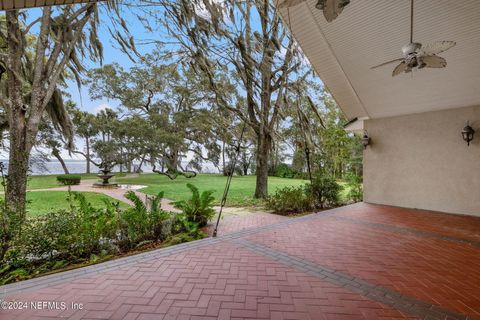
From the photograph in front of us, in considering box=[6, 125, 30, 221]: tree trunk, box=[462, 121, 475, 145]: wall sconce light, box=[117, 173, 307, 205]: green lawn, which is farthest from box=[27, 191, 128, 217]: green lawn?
box=[462, 121, 475, 145]: wall sconce light

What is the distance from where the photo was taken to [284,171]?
2212cm

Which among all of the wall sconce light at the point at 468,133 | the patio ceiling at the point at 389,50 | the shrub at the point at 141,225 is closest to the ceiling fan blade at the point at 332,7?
the patio ceiling at the point at 389,50

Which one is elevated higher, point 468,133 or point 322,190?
point 468,133

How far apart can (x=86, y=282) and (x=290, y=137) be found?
20227 mm

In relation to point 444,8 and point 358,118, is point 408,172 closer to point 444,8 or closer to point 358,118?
point 358,118

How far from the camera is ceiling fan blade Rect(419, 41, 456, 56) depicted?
3000 mm

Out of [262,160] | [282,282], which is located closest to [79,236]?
[282,282]

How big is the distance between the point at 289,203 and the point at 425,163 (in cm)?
387

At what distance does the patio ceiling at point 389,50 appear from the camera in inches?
171

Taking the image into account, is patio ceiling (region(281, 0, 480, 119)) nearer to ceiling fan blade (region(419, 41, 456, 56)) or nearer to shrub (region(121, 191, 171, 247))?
ceiling fan blade (region(419, 41, 456, 56))

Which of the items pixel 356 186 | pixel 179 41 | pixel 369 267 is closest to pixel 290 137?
pixel 356 186

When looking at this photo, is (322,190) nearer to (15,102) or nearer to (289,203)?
(289,203)

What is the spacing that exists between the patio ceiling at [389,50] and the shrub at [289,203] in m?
3.15

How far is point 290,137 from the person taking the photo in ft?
71.5
